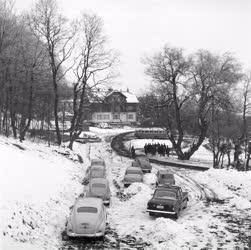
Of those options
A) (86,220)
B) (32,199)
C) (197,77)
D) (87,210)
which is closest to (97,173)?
(32,199)

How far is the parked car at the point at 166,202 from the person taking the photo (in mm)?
21672

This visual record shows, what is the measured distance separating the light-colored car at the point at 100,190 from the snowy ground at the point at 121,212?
72cm

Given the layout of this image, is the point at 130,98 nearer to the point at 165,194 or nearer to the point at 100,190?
the point at 100,190

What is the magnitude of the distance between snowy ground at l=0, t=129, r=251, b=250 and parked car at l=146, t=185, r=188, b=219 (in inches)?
22.2

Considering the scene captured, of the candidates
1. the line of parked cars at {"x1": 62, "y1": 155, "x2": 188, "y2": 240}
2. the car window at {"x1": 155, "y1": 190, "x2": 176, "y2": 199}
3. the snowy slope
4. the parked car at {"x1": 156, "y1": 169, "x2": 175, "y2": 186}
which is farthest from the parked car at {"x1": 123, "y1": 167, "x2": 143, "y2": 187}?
the car window at {"x1": 155, "y1": 190, "x2": 176, "y2": 199}

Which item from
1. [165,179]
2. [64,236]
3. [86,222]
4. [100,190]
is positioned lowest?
[64,236]

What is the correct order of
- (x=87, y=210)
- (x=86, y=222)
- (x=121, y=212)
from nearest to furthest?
(x=86, y=222) → (x=87, y=210) → (x=121, y=212)

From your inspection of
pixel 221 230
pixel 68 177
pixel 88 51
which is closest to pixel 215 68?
pixel 88 51

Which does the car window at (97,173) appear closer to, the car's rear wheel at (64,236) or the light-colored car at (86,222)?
the light-colored car at (86,222)

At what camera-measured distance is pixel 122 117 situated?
4764 inches

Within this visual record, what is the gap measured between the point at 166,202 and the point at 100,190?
5208mm

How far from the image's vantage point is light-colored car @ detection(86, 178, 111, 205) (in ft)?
81.8

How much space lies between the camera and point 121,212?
23.4 metres

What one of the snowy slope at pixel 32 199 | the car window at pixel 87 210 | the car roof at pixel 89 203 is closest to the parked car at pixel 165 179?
the snowy slope at pixel 32 199
